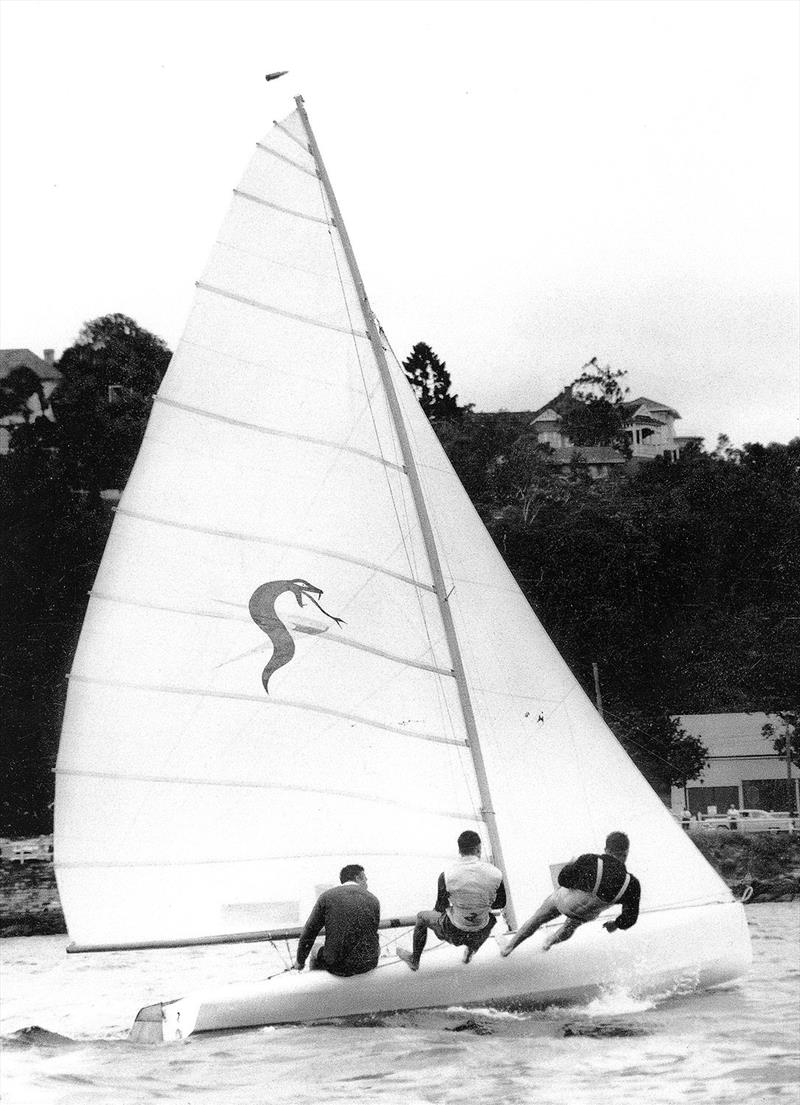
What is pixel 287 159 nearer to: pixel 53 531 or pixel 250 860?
pixel 250 860

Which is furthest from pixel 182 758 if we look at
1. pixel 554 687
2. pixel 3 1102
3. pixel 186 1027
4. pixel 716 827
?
pixel 716 827

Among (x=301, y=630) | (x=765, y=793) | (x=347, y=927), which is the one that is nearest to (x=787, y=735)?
(x=765, y=793)

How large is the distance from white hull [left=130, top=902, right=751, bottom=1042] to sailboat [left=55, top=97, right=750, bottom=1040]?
46 mm

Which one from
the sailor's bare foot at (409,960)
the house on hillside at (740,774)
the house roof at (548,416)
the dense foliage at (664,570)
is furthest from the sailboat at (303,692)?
the house roof at (548,416)

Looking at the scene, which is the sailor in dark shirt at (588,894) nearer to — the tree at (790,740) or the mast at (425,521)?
the mast at (425,521)

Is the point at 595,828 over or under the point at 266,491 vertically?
under

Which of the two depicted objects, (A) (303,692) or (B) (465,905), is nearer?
(B) (465,905)

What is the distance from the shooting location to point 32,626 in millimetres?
46031

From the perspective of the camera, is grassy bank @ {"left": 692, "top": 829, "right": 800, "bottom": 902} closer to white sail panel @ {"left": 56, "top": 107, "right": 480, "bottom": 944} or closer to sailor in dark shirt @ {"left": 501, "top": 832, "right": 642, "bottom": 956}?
white sail panel @ {"left": 56, "top": 107, "right": 480, "bottom": 944}

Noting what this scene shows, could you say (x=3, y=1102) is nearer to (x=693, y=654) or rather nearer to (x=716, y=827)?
(x=716, y=827)

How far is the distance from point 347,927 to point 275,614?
270cm

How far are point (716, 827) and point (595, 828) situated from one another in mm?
26079

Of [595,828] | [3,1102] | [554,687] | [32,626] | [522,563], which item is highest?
[522,563]

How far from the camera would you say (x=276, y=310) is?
45.2 feet
